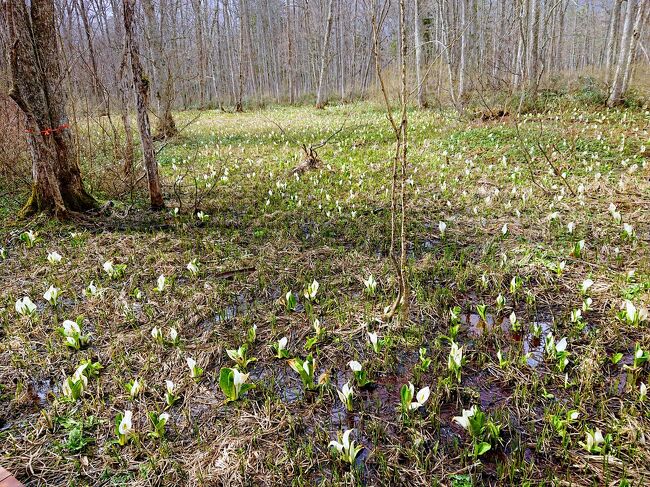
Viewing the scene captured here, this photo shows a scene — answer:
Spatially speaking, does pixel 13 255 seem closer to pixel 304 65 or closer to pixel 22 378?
pixel 22 378

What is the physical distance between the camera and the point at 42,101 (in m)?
5.03

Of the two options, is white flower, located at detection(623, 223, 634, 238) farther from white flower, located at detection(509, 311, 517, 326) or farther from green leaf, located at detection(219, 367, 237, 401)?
green leaf, located at detection(219, 367, 237, 401)

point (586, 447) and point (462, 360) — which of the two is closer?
point (586, 447)

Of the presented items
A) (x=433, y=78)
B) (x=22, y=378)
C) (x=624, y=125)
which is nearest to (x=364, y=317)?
(x=22, y=378)

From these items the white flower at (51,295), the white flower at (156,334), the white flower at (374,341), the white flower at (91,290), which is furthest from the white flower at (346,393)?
the white flower at (51,295)

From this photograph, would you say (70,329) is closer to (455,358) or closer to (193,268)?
(193,268)

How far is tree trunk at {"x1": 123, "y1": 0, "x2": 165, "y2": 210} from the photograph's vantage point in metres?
4.89

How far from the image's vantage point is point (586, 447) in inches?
81.1

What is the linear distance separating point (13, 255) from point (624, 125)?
11463mm

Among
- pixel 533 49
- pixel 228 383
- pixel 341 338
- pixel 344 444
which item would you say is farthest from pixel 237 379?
pixel 533 49

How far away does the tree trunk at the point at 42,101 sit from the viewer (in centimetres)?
479

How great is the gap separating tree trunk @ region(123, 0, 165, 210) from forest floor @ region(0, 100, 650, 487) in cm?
51

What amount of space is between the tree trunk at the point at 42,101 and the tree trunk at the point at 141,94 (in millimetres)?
940

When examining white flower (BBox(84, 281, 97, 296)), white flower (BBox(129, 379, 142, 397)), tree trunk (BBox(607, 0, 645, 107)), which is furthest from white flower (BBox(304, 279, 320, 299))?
tree trunk (BBox(607, 0, 645, 107))
